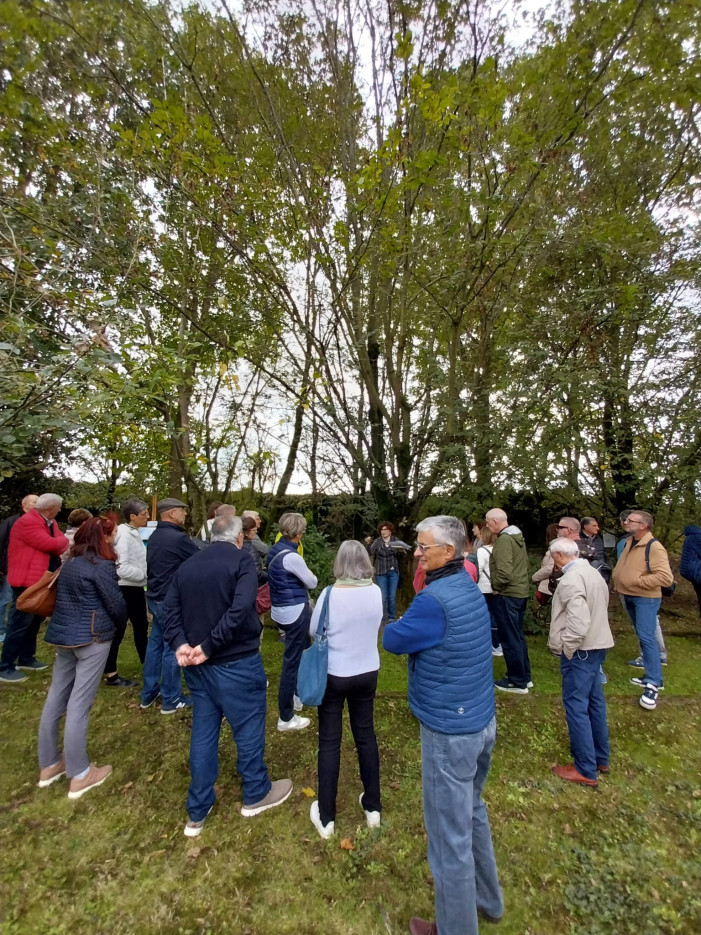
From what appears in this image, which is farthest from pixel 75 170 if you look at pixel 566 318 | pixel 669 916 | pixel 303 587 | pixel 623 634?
pixel 623 634

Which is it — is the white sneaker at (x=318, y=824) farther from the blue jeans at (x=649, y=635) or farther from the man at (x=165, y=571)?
the blue jeans at (x=649, y=635)

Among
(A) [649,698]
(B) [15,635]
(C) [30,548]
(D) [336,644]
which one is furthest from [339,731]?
(B) [15,635]

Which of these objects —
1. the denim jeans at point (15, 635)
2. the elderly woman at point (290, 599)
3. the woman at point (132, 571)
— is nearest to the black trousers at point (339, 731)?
the elderly woman at point (290, 599)

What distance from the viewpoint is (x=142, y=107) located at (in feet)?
18.9

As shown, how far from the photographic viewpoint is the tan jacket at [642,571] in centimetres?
442

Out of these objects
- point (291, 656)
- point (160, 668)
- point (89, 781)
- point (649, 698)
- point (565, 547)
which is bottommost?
point (89, 781)

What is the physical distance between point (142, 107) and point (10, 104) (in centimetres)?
151

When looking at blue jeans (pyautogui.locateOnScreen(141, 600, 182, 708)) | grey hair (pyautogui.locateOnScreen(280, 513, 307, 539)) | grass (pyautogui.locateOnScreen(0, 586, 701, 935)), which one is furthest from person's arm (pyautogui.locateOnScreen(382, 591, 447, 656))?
blue jeans (pyautogui.locateOnScreen(141, 600, 182, 708))

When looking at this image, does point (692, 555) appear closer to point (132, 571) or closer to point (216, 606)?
point (216, 606)

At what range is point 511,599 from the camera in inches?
184

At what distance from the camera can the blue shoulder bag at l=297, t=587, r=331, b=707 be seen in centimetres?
267

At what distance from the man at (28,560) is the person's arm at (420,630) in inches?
150

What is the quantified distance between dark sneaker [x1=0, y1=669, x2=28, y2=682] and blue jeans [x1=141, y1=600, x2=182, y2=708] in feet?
5.51

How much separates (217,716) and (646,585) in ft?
14.2
